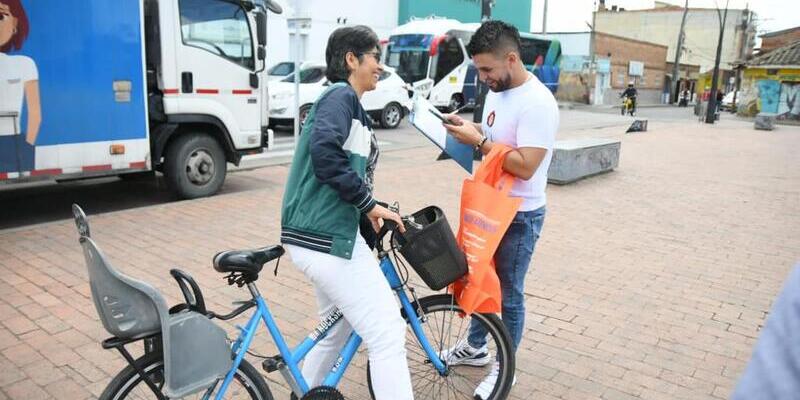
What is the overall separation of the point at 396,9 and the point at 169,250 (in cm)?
2734

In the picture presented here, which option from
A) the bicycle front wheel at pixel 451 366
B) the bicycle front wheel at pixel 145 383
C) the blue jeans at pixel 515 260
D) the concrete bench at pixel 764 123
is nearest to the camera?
the bicycle front wheel at pixel 145 383

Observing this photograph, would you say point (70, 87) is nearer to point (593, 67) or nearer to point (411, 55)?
point (411, 55)

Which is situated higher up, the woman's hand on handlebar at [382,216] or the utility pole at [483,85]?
the utility pole at [483,85]

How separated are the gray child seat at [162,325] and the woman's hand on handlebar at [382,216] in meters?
0.73

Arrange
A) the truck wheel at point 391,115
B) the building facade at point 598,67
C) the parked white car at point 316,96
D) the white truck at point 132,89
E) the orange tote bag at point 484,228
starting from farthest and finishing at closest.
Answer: the building facade at point 598,67, the truck wheel at point 391,115, the parked white car at point 316,96, the white truck at point 132,89, the orange tote bag at point 484,228

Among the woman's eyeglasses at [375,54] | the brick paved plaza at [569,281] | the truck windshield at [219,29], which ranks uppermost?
the truck windshield at [219,29]

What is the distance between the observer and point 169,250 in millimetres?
5848

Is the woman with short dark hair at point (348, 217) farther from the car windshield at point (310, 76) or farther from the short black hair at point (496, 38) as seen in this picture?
the car windshield at point (310, 76)

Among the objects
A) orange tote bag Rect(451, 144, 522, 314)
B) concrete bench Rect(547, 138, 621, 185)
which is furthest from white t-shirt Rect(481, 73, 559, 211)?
concrete bench Rect(547, 138, 621, 185)

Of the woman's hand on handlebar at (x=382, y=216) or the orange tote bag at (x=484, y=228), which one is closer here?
the woman's hand on handlebar at (x=382, y=216)

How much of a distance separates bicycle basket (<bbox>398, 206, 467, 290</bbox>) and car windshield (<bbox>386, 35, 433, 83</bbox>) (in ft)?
70.3

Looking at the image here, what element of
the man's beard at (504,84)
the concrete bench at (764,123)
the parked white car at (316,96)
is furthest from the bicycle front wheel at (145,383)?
the concrete bench at (764,123)

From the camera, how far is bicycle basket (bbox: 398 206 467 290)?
105 inches

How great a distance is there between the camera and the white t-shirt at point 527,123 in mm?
2922
